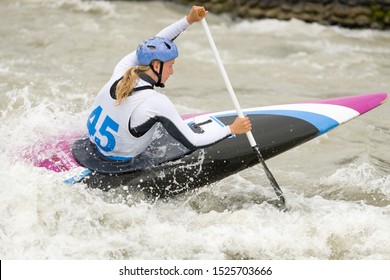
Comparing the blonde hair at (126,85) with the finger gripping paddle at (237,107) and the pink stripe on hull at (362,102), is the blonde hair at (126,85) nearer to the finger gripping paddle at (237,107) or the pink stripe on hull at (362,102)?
the finger gripping paddle at (237,107)

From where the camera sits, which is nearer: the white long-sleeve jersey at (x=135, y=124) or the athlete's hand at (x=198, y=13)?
the white long-sleeve jersey at (x=135, y=124)

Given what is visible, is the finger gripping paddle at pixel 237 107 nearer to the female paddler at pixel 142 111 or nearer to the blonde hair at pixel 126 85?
the female paddler at pixel 142 111

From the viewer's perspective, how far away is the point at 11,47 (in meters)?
9.90

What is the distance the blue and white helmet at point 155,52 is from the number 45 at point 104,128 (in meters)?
0.43

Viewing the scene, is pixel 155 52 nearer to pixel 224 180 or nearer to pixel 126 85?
pixel 126 85

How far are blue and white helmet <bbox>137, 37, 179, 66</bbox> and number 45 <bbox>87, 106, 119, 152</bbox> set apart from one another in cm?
43

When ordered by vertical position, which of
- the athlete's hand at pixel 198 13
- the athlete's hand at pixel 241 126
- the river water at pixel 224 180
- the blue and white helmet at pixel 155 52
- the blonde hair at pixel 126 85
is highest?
the athlete's hand at pixel 198 13

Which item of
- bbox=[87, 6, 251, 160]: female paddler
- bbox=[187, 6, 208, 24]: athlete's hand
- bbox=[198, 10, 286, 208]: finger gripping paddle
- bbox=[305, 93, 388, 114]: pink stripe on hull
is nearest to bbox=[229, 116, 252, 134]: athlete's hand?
bbox=[87, 6, 251, 160]: female paddler

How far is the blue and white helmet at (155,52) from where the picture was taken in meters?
4.74

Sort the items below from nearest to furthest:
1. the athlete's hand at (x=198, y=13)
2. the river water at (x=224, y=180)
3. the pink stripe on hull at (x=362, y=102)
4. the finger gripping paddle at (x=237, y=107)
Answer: the river water at (x=224, y=180) → the finger gripping paddle at (x=237, y=107) → the athlete's hand at (x=198, y=13) → the pink stripe on hull at (x=362, y=102)

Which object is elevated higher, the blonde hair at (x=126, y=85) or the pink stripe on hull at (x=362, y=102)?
the blonde hair at (x=126, y=85)

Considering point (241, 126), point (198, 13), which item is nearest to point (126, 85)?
point (241, 126)

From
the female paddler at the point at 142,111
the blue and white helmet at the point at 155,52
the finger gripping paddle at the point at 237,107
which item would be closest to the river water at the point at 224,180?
the finger gripping paddle at the point at 237,107

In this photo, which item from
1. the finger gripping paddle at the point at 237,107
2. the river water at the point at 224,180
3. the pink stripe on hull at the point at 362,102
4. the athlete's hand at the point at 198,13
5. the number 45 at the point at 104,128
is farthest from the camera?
the pink stripe on hull at the point at 362,102
